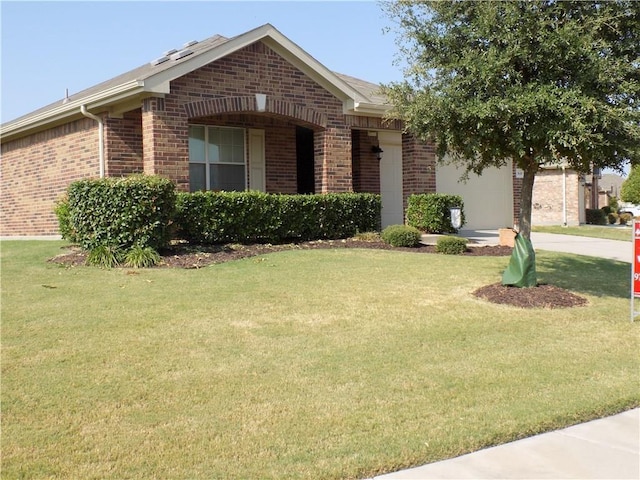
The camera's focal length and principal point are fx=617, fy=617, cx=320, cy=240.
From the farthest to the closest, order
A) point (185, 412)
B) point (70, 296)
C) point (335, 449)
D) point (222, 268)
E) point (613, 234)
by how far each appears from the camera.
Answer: point (613, 234) → point (222, 268) → point (70, 296) → point (185, 412) → point (335, 449)

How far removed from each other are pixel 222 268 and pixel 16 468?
21.4ft

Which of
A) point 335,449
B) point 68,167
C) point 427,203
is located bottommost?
point 335,449

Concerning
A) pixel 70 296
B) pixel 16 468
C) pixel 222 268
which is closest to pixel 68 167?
pixel 222 268

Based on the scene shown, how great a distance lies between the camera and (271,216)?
12.8 m

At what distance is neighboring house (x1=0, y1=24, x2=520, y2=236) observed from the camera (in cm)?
1284

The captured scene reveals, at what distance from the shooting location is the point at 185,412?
15.2 ft

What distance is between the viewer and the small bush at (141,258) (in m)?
10.2

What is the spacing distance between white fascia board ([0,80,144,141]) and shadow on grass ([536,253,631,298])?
8.55m

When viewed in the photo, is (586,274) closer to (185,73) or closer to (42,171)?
(185,73)

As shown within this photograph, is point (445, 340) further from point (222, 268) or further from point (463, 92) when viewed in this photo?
point (222, 268)

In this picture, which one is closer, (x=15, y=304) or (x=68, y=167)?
(x=15, y=304)

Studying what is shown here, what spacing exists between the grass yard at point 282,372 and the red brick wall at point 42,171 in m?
5.56

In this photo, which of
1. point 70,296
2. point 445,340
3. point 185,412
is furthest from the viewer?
point 70,296

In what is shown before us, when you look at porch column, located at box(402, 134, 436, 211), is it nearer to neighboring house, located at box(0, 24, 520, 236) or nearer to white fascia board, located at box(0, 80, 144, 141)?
neighboring house, located at box(0, 24, 520, 236)
